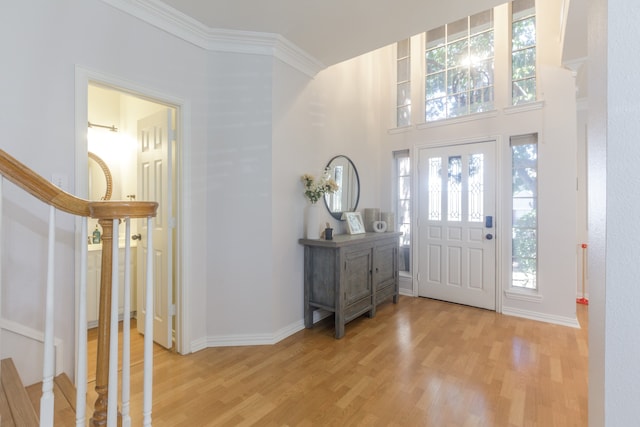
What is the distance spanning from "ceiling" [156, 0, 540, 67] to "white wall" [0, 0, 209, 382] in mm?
548

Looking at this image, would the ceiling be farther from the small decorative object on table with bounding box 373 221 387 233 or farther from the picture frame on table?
the small decorative object on table with bounding box 373 221 387 233

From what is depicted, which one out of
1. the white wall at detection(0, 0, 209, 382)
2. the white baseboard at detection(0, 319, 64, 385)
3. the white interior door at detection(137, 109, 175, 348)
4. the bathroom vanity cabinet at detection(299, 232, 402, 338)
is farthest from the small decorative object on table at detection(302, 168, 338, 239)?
the white baseboard at detection(0, 319, 64, 385)

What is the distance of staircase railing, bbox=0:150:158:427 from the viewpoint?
2.91 ft

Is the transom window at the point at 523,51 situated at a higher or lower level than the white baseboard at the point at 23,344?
higher

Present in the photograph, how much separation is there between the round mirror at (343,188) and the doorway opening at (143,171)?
1.62 metres

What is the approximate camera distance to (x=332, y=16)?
2398 mm

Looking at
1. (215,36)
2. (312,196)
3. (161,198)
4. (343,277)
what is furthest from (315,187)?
(215,36)

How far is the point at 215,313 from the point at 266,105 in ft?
6.23

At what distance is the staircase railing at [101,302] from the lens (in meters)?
0.89

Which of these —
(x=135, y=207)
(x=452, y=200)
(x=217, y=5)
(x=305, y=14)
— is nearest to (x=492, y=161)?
(x=452, y=200)

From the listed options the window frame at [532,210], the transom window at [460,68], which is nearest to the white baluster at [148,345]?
the window frame at [532,210]

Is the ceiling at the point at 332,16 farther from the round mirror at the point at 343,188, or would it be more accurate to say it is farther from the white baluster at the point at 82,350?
the white baluster at the point at 82,350

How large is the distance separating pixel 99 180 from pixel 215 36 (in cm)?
206

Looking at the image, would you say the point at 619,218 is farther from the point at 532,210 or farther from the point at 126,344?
the point at 532,210
